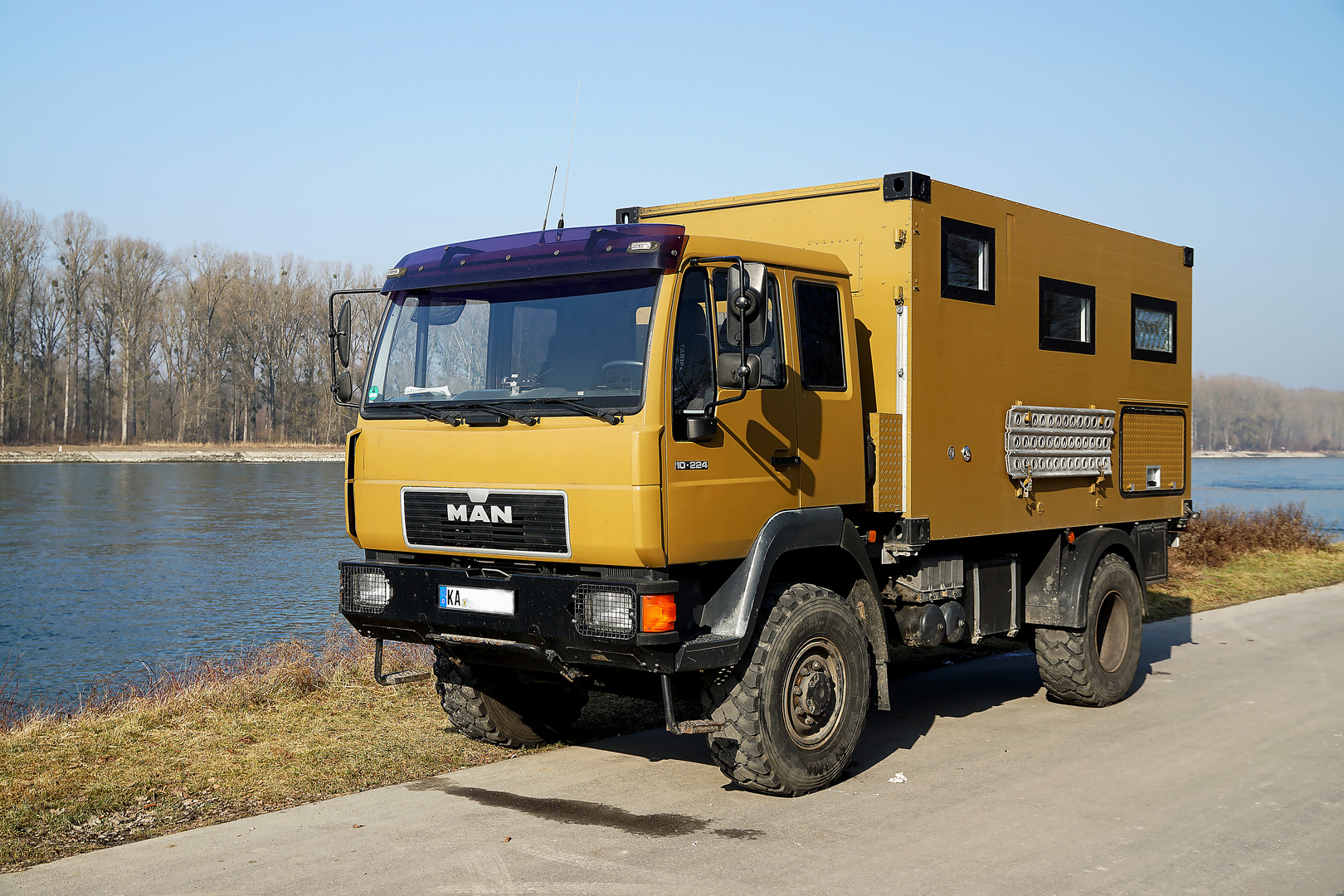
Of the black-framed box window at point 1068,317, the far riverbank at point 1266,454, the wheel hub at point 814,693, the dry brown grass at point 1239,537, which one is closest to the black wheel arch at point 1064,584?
the black-framed box window at point 1068,317

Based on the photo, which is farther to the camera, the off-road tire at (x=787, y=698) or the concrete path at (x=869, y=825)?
the off-road tire at (x=787, y=698)

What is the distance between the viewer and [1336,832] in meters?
5.70

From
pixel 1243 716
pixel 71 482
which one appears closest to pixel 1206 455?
pixel 71 482

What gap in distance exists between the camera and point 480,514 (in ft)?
19.6

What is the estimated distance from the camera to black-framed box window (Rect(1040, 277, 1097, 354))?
8562 mm

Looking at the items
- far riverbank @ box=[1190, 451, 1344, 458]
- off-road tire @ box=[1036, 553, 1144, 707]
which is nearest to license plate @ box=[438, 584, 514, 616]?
off-road tire @ box=[1036, 553, 1144, 707]

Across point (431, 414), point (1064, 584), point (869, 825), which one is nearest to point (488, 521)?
point (431, 414)

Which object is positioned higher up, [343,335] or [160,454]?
[343,335]

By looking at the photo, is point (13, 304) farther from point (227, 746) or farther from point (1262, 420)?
point (1262, 420)

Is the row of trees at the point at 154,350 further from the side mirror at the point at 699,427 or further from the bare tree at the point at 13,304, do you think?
the side mirror at the point at 699,427

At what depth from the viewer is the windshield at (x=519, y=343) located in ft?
18.9

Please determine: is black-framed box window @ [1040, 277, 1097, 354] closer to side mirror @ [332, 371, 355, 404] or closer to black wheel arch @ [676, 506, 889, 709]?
black wheel arch @ [676, 506, 889, 709]

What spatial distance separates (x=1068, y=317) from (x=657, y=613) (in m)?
4.86

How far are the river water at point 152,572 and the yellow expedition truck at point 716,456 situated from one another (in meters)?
8.43
